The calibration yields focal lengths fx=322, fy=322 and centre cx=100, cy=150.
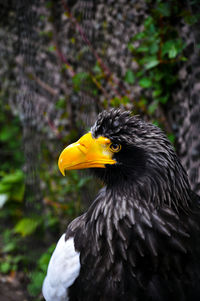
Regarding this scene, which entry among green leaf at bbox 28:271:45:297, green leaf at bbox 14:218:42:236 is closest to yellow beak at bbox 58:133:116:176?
green leaf at bbox 28:271:45:297

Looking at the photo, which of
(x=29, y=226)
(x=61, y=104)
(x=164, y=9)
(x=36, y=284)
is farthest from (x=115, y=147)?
(x=29, y=226)

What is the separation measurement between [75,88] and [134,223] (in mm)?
1978

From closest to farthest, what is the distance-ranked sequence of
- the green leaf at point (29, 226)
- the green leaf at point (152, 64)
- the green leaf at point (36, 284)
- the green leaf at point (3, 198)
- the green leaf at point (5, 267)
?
the green leaf at point (152, 64) → the green leaf at point (36, 284) → the green leaf at point (29, 226) → the green leaf at point (5, 267) → the green leaf at point (3, 198)

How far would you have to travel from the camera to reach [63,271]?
69.0 inches

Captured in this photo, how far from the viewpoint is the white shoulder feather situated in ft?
5.66

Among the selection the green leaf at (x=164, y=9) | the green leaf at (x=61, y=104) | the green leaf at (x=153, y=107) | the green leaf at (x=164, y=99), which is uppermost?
the green leaf at (x=164, y=9)

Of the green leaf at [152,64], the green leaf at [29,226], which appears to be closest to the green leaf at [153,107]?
the green leaf at [152,64]

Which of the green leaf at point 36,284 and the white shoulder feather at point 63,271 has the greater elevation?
the white shoulder feather at point 63,271

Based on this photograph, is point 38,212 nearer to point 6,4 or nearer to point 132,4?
point 132,4

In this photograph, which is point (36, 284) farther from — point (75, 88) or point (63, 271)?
point (75, 88)

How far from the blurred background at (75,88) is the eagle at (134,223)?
41.3 inches

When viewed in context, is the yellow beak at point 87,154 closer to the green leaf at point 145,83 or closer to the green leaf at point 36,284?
the green leaf at point 145,83

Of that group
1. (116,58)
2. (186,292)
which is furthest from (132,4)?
(186,292)

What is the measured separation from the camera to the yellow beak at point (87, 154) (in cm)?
165
